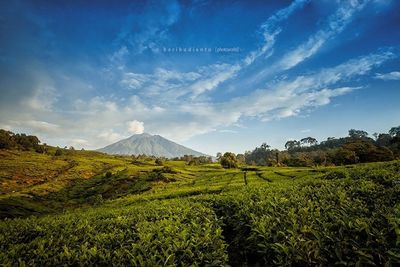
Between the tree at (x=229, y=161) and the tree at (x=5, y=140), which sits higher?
the tree at (x=5, y=140)

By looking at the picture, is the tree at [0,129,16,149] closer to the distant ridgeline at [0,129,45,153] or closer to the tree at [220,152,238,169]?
the distant ridgeline at [0,129,45,153]

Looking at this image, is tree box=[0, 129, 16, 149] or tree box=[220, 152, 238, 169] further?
tree box=[0, 129, 16, 149]

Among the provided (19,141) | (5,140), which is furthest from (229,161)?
(19,141)

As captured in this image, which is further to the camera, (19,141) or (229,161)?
(19,141)

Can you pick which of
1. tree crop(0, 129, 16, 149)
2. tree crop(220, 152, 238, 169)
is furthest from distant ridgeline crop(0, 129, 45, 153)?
tree crop(220, 152, 238, 169)

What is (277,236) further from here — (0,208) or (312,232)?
(0,208)

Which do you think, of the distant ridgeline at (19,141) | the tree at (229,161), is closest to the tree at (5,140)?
the distant ridgeline at (19,141)

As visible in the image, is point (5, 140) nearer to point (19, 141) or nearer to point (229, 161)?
point (19, 141)

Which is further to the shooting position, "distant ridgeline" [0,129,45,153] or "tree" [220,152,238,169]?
"distant ridgeline" [0,129,45,153]

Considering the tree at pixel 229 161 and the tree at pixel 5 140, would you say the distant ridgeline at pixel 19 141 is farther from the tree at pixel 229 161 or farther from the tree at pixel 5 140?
the tree at pixel 229 161

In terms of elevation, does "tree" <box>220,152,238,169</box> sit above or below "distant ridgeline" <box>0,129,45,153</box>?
below

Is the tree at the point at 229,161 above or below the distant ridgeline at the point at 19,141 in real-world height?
below

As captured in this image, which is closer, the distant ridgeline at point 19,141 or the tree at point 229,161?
the tree at point 229,161

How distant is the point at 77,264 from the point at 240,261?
232 inches
